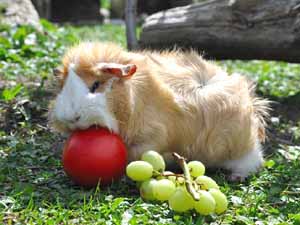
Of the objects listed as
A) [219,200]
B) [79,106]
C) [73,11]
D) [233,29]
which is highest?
[233,29]

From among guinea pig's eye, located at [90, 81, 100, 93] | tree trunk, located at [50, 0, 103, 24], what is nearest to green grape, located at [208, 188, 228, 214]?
guinea pig's eye, located at [90, 81, 100, 93]

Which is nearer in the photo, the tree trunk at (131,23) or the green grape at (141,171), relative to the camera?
the green grape at (141,171)

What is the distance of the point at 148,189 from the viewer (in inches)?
107

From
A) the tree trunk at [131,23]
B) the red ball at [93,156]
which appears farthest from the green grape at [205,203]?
the tree trunk at [131,23]

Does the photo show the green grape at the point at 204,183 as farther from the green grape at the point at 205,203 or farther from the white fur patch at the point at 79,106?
the white fur patch at the point at 79,106

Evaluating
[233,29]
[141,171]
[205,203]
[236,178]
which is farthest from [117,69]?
[233,29]

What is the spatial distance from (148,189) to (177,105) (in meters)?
0.61

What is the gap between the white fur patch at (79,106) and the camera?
2758 millimetres

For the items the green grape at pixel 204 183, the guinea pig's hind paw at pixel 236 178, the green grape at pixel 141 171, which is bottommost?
the guinea pig's hind paw at pixel 236 178

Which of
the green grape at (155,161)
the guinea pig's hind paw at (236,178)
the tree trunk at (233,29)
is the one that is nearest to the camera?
the green grape at (155,161)

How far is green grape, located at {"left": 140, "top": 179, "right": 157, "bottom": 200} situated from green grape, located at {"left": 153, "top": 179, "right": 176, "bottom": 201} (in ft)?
0.08

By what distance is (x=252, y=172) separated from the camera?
133 inches

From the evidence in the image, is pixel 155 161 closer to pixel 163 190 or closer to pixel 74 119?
pixel 163 190

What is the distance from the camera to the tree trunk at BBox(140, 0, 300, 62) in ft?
14.8
